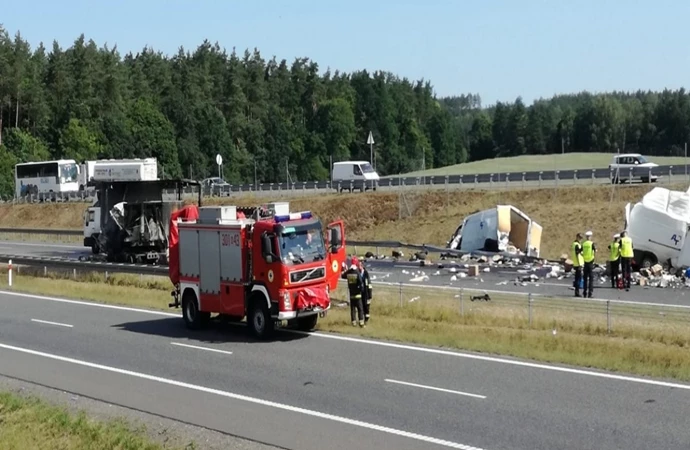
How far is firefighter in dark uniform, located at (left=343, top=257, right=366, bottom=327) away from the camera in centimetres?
2219

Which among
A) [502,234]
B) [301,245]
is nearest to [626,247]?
[502,234]

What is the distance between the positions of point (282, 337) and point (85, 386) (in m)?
5.86

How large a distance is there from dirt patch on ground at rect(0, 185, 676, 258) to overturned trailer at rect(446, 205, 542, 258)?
3.22m

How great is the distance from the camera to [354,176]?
6681 centimetres

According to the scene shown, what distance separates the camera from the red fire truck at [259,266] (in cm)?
2114

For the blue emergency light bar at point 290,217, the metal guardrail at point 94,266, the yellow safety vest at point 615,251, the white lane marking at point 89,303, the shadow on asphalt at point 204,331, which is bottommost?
the shadow on asphalt at point 204,331

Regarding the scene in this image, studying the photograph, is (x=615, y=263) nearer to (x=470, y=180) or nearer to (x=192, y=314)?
(x=192, y=314)

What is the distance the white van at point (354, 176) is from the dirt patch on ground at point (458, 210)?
2.68 metres

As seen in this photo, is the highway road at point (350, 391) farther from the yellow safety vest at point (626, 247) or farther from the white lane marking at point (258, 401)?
the yellow safety vest at point (626, 247)

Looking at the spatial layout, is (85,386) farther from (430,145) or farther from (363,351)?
(430,145)

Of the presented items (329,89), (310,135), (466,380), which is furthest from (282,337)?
(329,89)

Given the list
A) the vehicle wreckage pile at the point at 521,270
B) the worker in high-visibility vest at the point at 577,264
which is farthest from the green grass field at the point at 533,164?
the worker in high-visibility vest at the point at 577,264

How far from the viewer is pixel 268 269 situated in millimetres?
21312

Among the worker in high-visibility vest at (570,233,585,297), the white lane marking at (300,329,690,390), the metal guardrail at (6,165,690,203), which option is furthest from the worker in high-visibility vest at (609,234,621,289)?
the metal guardrail at (6,165,690,203)
